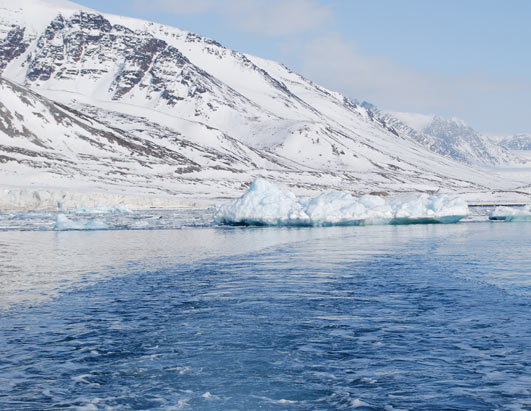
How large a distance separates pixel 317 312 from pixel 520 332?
15.2 ft

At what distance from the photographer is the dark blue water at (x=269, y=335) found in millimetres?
9672

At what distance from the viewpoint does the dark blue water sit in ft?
31.7

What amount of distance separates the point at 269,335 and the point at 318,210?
116 feet

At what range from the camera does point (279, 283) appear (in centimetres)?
1995

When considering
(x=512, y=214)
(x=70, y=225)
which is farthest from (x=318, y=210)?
(x=512, y=214)

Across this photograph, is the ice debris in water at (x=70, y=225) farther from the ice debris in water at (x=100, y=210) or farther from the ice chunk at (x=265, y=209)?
the ice debris in water at (x=100, y=210)

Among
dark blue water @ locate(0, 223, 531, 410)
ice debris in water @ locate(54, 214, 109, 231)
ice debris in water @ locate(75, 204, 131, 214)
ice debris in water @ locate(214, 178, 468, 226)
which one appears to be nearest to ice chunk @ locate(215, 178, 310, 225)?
ice debris in water @ locate(214, 178, 468, 226)

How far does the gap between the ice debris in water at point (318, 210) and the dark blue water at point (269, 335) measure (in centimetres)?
2199

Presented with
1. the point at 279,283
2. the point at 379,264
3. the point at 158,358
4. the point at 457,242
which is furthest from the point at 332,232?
the point at 158,358

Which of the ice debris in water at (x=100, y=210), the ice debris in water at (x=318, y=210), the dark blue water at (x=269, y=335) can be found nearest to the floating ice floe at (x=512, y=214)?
the ice debris in water at (x=318, y=210)

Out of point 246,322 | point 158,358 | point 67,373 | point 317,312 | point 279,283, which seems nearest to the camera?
point 67,373

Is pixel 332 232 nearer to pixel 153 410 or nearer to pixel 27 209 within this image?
pixel 153 410

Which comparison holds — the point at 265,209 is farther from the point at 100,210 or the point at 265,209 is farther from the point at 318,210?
the point at 100,210

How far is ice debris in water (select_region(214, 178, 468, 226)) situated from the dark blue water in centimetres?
2199
